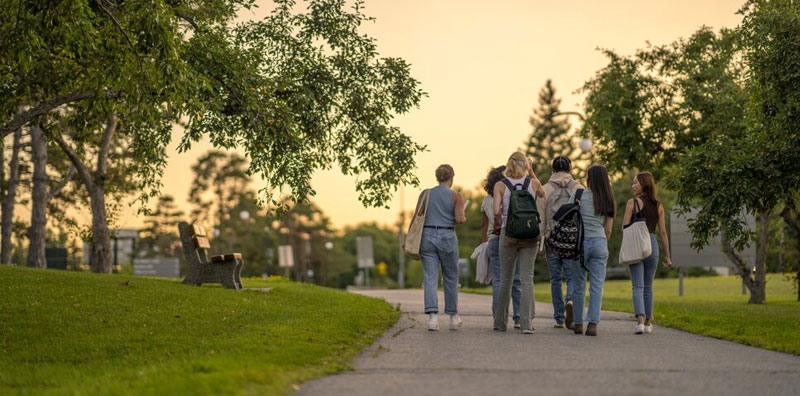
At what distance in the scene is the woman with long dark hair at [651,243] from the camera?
453 inches

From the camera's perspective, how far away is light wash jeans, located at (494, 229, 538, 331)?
1108cm

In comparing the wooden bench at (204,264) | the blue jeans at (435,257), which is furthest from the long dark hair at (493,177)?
the wooden bench at (204,264)

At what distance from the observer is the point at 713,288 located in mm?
43406

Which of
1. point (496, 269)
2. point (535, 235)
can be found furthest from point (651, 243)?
point (496, 269)

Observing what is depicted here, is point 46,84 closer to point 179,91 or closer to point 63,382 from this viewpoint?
point 179,91

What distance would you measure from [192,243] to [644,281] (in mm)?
10957

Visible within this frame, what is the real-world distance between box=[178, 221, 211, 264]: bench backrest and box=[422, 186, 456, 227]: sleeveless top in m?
9.44

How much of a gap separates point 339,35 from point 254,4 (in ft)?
6.22

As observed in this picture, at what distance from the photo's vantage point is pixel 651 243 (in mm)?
11453

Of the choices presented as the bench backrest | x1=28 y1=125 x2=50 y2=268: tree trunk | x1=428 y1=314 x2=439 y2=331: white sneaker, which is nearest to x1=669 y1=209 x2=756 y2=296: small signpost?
the bench backrest

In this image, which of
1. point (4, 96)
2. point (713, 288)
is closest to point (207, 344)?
point (4, 96)

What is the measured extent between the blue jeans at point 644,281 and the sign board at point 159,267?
246 ft

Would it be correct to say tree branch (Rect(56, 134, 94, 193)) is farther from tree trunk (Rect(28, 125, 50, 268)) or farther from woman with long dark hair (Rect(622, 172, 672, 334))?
woman with long dark hair (Rect(622, 172, 672, 334))

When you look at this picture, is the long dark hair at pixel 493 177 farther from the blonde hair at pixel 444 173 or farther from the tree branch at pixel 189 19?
the tree branch at pixel 189 19
